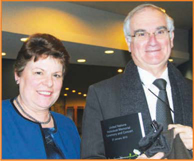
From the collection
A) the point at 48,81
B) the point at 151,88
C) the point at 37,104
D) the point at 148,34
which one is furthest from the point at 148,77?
the point at 37,104

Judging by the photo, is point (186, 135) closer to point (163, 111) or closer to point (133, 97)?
point (163, 111)

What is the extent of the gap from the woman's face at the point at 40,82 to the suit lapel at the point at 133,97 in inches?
16.8

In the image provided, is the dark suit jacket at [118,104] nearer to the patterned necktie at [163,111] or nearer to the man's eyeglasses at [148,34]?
the patterned necktie at [163,111]

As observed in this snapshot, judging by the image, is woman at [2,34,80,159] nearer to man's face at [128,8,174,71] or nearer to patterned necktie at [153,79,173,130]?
man's face at [128,8,174,71]

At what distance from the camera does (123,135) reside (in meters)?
1.05

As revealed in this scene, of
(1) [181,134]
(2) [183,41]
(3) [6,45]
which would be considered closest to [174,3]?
(2) [183,41]

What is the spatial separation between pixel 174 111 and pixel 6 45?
4.09 metres

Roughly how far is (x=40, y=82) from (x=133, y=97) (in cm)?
55

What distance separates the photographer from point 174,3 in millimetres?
4758

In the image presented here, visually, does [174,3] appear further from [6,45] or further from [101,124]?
[101,124]

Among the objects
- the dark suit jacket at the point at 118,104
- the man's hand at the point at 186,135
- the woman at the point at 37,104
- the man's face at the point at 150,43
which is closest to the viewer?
the man's hand at the point at 186,135

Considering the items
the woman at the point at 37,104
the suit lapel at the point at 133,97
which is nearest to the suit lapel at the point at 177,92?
the suit lapel at the point at 133,97

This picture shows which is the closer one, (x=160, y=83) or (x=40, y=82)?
(x=160, y=83)

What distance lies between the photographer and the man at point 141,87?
3.70ft
